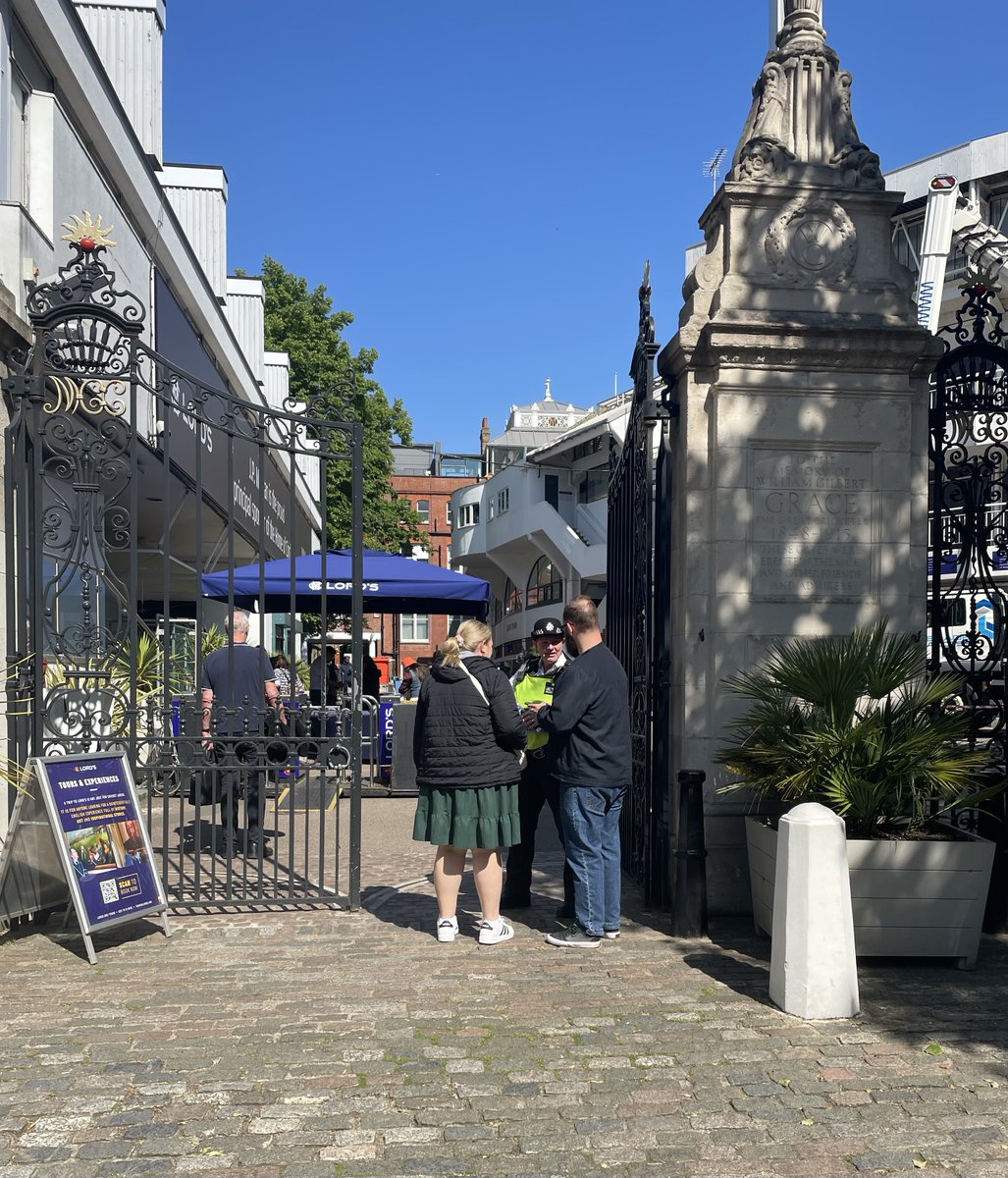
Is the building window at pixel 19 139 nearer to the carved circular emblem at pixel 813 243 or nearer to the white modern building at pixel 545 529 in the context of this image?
the carved circular emblem at pixel 813 243

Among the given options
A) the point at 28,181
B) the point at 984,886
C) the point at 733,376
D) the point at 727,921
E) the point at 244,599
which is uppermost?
the point at 28,181

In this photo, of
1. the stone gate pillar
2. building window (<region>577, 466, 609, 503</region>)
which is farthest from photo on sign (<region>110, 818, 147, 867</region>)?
building window (<region>577, 466, 609, 503</region>)

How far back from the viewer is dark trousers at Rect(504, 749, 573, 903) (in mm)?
7355

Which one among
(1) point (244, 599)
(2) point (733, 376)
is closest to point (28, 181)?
(1) point (244, 599)

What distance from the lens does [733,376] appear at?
7.31 m

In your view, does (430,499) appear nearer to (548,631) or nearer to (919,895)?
(548,631)

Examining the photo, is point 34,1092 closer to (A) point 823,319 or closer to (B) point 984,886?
(B) point 984,886

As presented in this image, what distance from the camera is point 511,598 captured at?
55438 mm

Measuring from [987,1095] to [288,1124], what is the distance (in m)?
2.62

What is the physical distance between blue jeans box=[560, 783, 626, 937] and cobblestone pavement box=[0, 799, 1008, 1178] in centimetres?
24

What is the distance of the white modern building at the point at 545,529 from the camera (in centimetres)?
4144

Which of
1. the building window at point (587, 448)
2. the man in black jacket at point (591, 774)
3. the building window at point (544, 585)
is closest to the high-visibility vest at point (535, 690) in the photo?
the man in black jacket at point (591, 774)

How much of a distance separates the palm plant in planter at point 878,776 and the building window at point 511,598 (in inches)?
1742

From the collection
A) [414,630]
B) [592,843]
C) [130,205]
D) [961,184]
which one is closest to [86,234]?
[130,205]
